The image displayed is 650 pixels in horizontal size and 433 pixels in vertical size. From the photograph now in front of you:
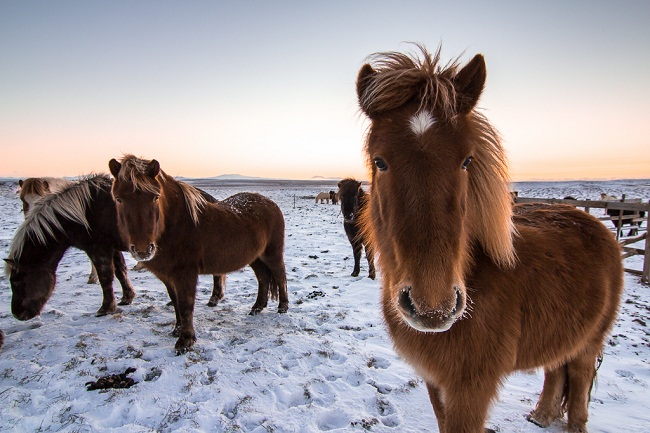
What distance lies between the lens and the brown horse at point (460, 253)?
1.23 meters

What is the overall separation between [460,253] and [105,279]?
524 cm

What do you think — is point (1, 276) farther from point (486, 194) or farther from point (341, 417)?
point (486, 194)

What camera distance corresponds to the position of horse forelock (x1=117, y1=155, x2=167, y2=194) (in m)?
3.45

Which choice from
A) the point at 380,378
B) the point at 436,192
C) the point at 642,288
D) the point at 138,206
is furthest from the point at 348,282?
the point at 642,288

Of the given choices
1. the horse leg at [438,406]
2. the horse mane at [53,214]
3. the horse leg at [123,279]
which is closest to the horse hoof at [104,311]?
the horse leg at [123,279]

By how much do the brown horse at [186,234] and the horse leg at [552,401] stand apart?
3.42 m

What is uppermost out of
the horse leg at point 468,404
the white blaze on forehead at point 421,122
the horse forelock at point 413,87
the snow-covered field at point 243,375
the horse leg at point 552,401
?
the horse forelock at point 413,87

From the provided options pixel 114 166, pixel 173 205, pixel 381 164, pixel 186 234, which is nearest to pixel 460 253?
pixel 381 164

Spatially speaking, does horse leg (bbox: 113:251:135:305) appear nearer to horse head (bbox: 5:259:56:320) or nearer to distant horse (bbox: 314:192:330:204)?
horse head (bbox: 5:259:56:320)

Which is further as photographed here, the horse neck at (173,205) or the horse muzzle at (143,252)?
the horse neck at (173,205)

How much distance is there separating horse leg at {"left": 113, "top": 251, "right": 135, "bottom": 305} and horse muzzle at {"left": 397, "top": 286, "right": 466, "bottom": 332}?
541cm

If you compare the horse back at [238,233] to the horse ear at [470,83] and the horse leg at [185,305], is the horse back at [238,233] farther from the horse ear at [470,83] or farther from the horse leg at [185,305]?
the horse ear at [470,83]

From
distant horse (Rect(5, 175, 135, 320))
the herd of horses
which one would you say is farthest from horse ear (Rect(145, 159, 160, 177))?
distant horse (Rect(5, 175, 135, 320))

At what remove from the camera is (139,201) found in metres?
3.41
